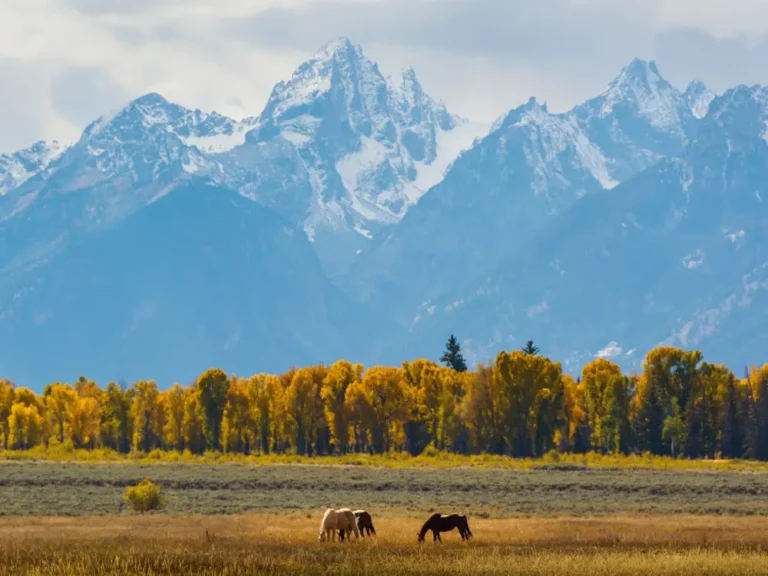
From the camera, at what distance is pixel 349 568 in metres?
47.1

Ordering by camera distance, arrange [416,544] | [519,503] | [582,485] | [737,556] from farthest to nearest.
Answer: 1. [582,485]
2. [519,503]
3. [416,544]
4. [737,556]

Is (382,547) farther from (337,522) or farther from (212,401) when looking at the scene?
(212,401)

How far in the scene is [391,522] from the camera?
6975cm

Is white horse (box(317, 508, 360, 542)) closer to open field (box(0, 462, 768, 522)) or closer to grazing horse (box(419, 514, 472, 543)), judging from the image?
grazing horse (box(419, 514, 472, 543))

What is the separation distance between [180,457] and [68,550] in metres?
117

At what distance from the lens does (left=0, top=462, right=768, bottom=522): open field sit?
82250 millimetres

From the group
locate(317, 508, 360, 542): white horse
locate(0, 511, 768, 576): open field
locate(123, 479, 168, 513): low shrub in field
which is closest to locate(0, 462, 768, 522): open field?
locate(123, 479, 168, 513): low shrub in field

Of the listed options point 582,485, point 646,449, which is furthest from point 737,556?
point 646,449

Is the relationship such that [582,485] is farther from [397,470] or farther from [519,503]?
[397,470]

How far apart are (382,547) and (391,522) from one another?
47.8ft

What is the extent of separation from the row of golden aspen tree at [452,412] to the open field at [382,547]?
8713 cm

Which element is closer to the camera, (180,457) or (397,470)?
(397,470)

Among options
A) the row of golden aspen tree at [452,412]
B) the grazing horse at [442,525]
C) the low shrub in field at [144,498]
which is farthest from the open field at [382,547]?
the row of golden aspen tree at [452,412]

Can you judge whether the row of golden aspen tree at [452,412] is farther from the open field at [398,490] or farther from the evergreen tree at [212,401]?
the open field at [398,490]
